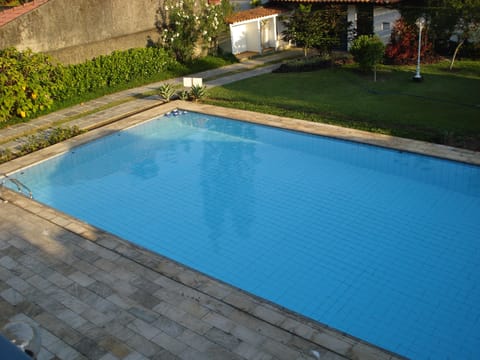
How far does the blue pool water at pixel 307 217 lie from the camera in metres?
8.98

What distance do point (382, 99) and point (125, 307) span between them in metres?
13.0

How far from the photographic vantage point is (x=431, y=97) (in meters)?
18.5

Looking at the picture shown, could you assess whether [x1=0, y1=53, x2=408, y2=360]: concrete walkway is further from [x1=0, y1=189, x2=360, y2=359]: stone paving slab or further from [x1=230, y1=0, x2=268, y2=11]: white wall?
[x1=230, y1=0, x2=268, y2=11]: white wall

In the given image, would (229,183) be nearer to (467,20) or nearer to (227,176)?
(227,176)

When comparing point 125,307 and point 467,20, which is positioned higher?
point 467,20

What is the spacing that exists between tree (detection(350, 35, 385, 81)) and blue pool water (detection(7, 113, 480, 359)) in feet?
22.7

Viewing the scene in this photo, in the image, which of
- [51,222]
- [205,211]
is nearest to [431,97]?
[205,211]

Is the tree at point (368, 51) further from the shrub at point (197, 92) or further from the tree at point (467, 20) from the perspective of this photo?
the shrub at point (197, 92)

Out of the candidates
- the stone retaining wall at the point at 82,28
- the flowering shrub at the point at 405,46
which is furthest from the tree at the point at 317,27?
the stone retaining wall at the point at 82,28

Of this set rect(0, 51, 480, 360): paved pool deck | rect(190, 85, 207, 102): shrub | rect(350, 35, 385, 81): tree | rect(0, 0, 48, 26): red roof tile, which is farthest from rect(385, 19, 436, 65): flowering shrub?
rect(0, 51, 480, 360): paved pool deck

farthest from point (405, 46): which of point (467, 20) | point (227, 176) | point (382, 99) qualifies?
point (227, 176)

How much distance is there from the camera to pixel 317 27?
23672 millimetres

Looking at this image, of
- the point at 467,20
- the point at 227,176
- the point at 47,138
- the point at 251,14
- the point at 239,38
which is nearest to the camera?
the point at 227,176

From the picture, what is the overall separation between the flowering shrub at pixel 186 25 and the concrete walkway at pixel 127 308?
46.9 ft
